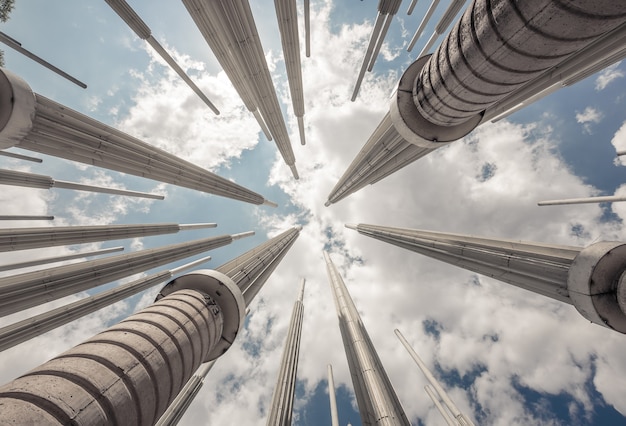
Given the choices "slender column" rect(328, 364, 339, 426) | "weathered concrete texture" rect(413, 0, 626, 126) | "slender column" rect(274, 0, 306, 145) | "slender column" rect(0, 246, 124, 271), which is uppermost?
"slender column" rect(274, 0, 306, 145)

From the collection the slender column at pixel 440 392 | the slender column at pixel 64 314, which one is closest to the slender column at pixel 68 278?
the slender column at pixel 64 314

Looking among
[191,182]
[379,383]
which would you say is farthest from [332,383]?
[191,182]

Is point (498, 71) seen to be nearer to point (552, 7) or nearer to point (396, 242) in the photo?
point (552, 7)

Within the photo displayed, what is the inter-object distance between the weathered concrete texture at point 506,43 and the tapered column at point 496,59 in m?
0.02

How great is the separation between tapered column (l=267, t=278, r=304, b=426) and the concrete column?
87.5 ft

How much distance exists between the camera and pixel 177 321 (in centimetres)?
976

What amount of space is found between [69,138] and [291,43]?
2305 cm

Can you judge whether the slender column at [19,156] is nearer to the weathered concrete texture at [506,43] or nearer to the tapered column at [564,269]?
the weathered concrete texture at [506,43]

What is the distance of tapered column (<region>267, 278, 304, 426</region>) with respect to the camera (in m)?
30.4

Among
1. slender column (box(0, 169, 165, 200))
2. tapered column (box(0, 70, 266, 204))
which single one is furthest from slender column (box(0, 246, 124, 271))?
tapered column (box(0, 70, 266, 204))

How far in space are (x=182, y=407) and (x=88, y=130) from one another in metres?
32.2

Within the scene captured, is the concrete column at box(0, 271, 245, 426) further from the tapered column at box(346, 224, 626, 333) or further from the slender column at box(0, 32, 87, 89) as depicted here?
the tapered column at box(346, 224, 626, 333)

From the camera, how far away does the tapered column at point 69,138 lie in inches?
450

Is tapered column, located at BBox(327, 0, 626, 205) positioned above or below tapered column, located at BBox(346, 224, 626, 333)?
above
